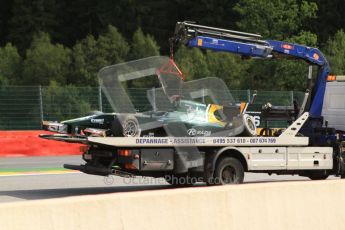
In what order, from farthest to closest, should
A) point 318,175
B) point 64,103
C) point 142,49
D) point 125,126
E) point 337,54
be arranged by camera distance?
1. point 142,49
2. point 337,54
3. point 64,103
4. point 318,175
5. point 125,126

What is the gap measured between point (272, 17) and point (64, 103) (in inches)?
715

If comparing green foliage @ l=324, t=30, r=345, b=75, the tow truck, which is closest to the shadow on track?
the tow truck

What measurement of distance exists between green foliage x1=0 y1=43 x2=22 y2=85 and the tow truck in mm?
34422

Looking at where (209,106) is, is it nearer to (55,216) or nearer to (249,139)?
(249,139)

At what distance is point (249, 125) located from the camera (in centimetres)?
1432

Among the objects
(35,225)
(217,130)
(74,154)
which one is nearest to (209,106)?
(217,130)

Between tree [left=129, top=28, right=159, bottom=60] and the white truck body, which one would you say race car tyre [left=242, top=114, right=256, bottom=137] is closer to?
the white truck body

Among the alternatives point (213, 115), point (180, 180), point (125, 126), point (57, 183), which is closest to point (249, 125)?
point (213, 115)

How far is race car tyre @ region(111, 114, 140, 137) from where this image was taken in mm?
12906

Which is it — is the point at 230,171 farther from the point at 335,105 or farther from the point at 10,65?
the point at 10,65

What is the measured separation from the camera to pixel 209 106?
14.0m

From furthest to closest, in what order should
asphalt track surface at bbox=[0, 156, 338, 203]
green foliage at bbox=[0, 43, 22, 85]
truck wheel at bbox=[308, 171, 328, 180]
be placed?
1. green foliage at bbox=[0, 43, 22, 85]
2. truck wheel at bbox=[308, 171, 328, 180]
3. asphalt track surface at bbox=[0, 156, 338, 203]

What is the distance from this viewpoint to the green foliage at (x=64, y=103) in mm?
25358

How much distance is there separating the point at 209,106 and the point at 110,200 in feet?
25.6
